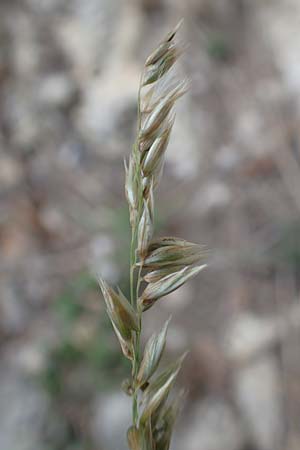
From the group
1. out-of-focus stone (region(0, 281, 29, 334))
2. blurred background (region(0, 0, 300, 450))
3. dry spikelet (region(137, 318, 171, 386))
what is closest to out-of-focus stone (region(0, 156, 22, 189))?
blurred background (region(0, 0, 300, 450))

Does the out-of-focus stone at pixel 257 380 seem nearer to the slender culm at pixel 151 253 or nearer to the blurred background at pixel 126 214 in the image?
the blurred background at pixel 126 214

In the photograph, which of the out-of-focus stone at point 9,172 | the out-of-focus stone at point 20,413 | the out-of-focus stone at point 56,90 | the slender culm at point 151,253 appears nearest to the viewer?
the slender culm at point 151,253

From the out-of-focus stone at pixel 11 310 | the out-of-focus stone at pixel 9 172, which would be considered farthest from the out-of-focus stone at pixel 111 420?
the out-of-focus stone at pixel 9 172

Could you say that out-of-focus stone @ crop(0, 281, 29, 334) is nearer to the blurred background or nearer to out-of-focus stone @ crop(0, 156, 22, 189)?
the blurred background

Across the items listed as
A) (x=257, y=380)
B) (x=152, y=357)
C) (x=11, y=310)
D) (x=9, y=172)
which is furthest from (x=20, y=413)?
(x=152, y=357)

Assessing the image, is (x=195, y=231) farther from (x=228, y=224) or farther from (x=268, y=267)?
(x=268, y=267)

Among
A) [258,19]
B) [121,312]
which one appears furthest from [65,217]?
[121,312]
